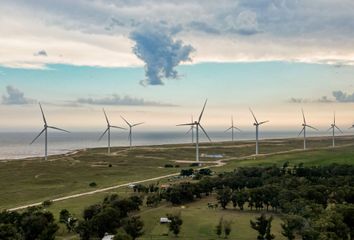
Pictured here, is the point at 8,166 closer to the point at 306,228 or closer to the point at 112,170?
the point at 112,170

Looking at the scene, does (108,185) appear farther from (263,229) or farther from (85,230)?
(263,229)

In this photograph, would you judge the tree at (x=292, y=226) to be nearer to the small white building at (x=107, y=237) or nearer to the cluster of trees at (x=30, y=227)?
the small white building at (x=107, y=237)

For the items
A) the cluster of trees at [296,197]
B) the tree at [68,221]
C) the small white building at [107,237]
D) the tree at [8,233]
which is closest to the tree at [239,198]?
the cluster of trees at [296,197]

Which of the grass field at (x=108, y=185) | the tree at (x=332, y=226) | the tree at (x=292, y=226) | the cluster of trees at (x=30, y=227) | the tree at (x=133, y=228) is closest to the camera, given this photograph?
the tree at (x=332, y=226)

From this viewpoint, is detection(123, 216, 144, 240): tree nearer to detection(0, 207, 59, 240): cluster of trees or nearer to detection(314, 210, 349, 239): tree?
detection(0, 207, 59, 240): cluster of trees

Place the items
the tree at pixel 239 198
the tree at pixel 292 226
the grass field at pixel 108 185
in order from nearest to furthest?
1. the tree at pixel 292 226
2. the grass field at pixel 108 185
3. the tree at pixel 239 198

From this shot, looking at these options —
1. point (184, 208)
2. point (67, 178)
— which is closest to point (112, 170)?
point (67, 178)

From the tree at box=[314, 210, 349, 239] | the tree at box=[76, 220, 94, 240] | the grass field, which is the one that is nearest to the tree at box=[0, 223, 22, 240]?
the grass field

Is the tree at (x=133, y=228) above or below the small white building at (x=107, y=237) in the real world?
above

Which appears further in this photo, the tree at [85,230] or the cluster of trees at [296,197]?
the tree at [85,230]

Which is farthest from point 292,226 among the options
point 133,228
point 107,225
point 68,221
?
point 68,221
